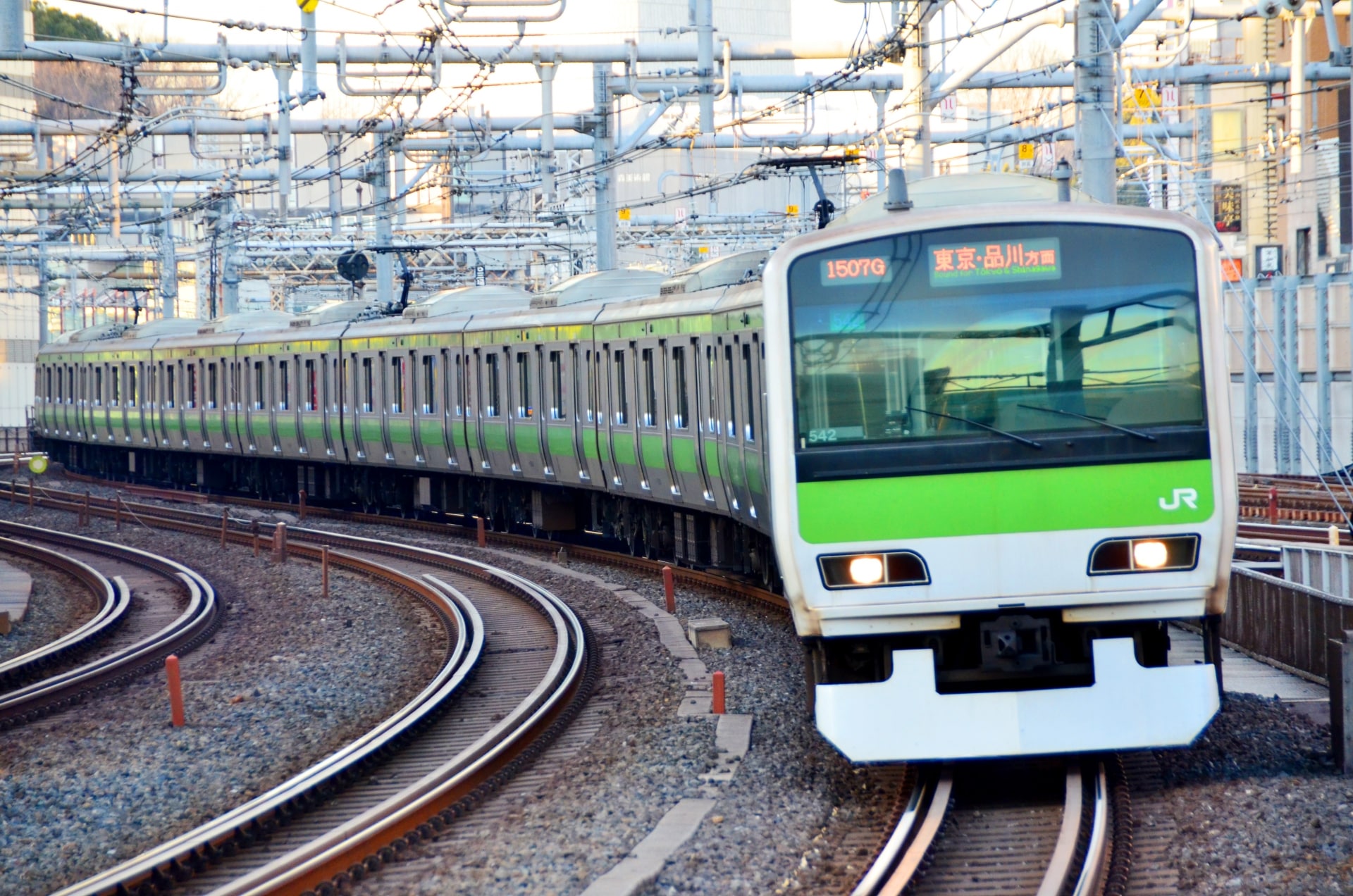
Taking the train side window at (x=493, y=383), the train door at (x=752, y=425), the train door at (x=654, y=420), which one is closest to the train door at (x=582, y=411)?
the train door at (x=654, y=420)

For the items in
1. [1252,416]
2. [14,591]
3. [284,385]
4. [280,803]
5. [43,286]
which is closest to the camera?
[280,803]

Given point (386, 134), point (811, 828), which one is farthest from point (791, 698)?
point (386, 134)

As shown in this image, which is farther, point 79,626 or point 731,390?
point 79,626

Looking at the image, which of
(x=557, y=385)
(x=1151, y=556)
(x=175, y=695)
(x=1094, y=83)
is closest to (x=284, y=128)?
(x=557, y=385)

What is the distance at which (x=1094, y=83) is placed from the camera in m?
13.2

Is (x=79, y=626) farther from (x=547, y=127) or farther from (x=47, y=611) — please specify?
(x=547, y=127)

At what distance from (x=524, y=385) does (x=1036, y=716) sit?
13054 mm

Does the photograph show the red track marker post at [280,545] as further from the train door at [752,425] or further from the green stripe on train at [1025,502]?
the green stripe on train at [1025,502]

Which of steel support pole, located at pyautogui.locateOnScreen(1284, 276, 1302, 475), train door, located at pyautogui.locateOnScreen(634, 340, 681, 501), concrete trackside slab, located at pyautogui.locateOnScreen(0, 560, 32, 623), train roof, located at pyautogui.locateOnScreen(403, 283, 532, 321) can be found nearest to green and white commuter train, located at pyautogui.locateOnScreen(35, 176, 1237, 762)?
train door, located at pyautogui.locateOnScreen(634, 340, 681, 501)

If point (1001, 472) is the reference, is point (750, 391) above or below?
above

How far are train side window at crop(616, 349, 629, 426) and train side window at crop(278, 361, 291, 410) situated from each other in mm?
10888

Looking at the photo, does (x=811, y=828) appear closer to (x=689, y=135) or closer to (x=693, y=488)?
(x=693, y=488)

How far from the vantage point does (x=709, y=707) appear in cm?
1001

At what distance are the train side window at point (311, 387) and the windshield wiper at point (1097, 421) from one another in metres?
19.3
